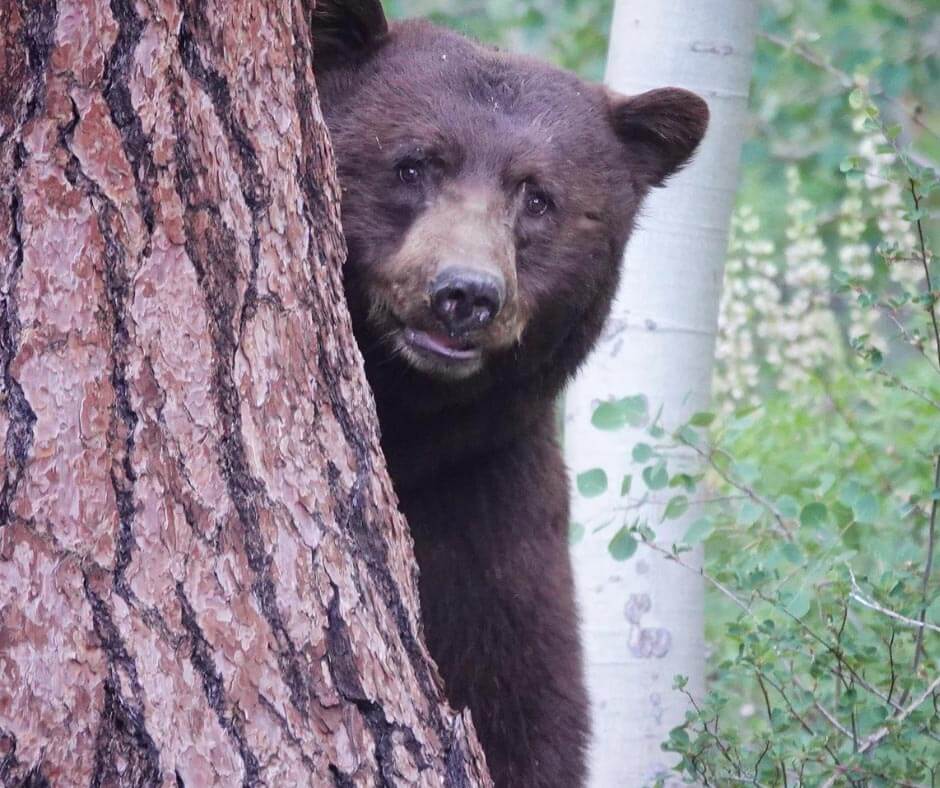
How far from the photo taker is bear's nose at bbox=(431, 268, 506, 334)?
287 centimetres

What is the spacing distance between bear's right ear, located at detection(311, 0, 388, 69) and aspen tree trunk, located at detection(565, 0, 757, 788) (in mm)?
1060

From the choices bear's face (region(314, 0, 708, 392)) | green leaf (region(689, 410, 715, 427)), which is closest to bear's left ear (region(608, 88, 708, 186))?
bear's face (region(314, 0, 708, 392))

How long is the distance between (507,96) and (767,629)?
4.55ft

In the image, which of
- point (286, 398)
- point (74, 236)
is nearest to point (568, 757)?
point (286, 398)

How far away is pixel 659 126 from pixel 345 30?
868mm

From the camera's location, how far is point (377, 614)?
2.14 meters

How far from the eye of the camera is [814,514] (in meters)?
3.10

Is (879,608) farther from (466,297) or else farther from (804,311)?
(804,311)

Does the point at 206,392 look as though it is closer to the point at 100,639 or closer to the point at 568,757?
the point at 100,639

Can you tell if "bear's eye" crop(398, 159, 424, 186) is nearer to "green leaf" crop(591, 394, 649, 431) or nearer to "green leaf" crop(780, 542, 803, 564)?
"green leaf" crop(591, 394, 649, 431)

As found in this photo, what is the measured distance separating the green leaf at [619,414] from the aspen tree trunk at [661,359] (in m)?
0.81

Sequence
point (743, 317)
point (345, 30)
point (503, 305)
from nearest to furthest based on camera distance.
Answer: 1. point (503, 305)
2. point (345, 30)
3. point (743, 317)

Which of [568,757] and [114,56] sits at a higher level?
[114,56]

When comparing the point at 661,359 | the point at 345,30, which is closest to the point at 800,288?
the point at 661,359
